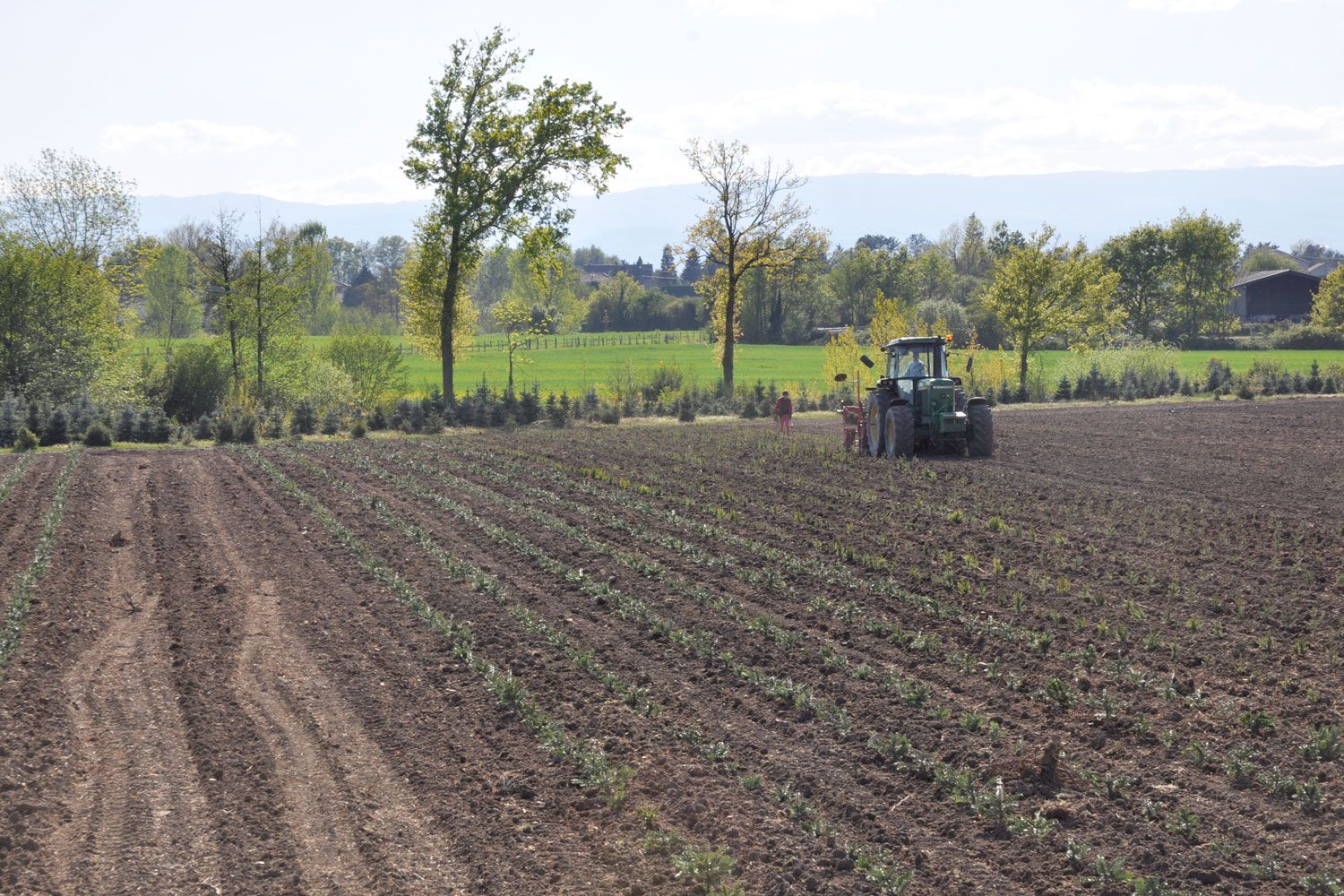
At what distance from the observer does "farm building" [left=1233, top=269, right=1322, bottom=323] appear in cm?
8650

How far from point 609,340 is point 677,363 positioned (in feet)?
171

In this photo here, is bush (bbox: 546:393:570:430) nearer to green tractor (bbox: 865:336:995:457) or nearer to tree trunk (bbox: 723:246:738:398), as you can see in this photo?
tree trunk (bbox: 723:246:738:398)

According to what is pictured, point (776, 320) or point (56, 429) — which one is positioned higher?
point (776, 320)

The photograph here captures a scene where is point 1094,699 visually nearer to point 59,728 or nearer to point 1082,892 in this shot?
point 1082,892

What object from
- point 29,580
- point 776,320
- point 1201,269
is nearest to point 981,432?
point 29,580

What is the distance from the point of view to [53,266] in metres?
34.0

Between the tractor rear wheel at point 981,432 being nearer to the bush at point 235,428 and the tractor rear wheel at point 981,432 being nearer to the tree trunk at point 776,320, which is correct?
the bush at point 235,428

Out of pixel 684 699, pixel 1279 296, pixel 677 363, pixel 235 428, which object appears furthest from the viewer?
pixel 1279 296

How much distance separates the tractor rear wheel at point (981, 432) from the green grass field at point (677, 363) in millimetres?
27564

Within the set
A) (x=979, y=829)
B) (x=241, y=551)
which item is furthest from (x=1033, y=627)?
(x=241, y=551)

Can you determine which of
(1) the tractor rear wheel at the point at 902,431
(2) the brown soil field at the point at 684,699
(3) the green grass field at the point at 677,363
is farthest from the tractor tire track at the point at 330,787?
(3) the green grass field at the point at 677,363

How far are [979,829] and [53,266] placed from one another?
1454 inches

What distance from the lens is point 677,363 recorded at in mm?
52062

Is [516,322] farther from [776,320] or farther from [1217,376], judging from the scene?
[776,320]
